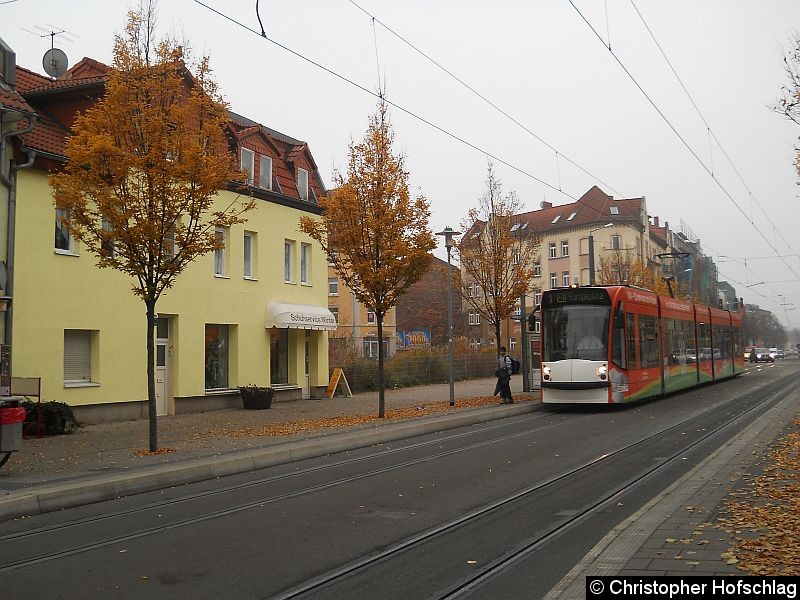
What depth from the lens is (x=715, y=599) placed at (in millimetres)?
4973

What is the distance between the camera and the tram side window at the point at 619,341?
21641 mm

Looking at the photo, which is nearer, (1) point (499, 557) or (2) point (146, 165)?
(1) point (499, 557)

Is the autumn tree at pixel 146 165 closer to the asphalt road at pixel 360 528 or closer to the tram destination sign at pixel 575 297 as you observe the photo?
the asphalt road at pixel 360 528

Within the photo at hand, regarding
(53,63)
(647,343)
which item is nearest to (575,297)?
(647,343)

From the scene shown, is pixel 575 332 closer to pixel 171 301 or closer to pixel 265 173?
pixel 171 301

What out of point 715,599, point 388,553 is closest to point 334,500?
point 388,553

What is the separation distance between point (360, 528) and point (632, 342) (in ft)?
54.0

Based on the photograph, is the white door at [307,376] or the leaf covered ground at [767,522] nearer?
the leaf covered ground at [767,522]

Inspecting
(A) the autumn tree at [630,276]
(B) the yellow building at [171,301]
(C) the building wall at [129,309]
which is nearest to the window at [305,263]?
(B) the yellow building at [171,301]

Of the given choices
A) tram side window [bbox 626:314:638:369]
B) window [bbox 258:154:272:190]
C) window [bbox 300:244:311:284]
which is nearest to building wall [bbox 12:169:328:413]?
window [bbox 300:244:311:284]

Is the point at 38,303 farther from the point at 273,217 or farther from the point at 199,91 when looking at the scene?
the point at 273,217

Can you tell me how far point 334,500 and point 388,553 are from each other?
9.13ft

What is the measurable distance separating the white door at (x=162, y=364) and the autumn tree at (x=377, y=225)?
583cm

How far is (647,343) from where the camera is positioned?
24.2m
